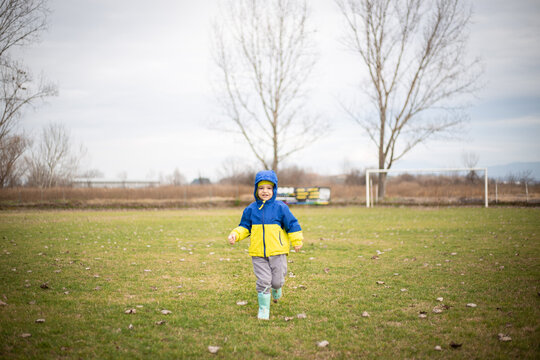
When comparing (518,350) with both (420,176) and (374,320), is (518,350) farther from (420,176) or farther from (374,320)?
(420,176)

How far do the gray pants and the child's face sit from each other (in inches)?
32.4

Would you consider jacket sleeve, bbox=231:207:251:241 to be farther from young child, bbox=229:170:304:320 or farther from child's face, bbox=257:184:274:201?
child's face, bbox=257:184:274:201

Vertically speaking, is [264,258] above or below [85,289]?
above

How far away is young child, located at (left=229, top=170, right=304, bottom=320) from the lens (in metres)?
4.91

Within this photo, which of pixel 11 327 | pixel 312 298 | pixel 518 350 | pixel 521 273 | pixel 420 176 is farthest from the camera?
pixel 420 176

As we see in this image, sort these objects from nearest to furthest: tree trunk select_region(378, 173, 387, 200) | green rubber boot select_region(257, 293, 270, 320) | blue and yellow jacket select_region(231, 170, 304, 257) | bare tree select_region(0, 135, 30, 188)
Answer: green rubber boot select_region(257, 293, 270, 320) → blue and yellow jacket select_region(231, 170, 304, 257) → bare tree select_region(0, 135, 30, 188) → tree trunk select_region(378, 173, 387, 200)

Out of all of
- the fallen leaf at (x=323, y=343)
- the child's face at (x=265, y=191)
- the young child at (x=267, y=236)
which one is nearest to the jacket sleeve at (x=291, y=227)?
the young child at (x=267, y=236)

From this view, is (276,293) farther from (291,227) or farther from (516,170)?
(516,170)

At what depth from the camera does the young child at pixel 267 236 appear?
4914 mm

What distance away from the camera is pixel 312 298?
5.72 metres

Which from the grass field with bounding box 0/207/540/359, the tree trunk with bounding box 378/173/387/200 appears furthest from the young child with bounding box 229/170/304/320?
the tree trunk with bounding box 378/173/387/200

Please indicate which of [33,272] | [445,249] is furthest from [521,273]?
[33,272]

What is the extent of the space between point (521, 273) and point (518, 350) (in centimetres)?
Answer: 369

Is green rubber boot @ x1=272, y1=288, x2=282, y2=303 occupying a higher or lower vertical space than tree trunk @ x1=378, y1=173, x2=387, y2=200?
lower
